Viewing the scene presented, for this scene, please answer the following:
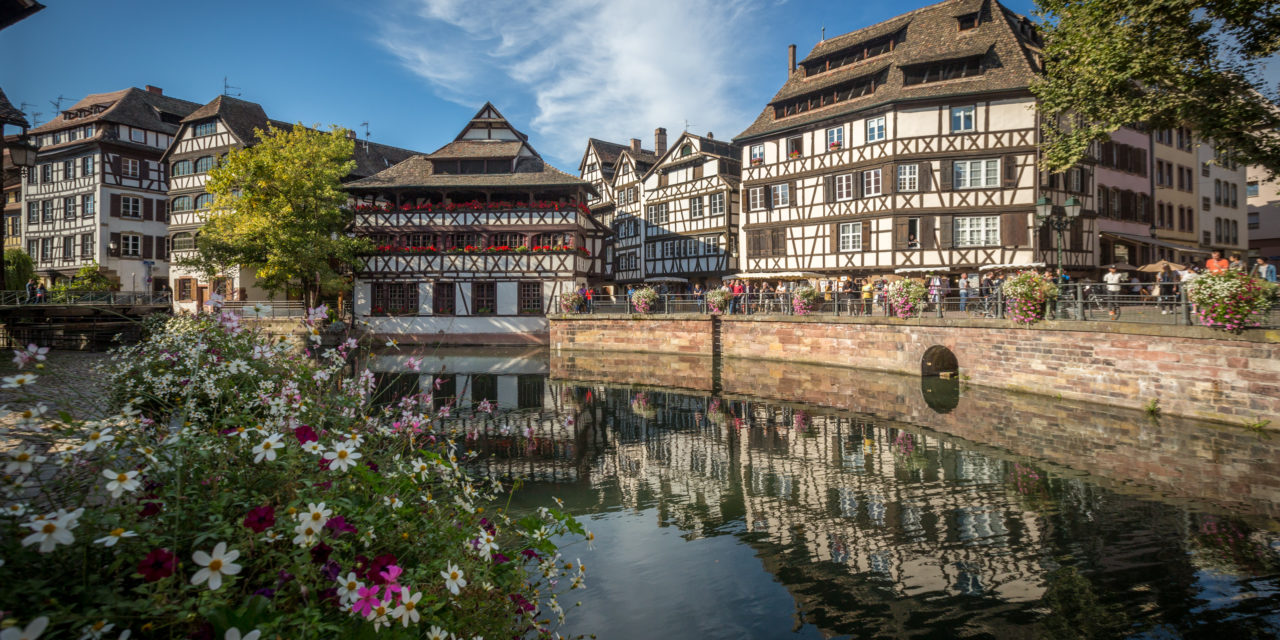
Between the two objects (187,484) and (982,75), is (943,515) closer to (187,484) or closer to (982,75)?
(187,484)

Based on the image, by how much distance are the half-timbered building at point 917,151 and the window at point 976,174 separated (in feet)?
0.14

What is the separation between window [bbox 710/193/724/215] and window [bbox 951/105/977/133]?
1455 cm

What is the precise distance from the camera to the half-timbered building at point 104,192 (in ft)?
134

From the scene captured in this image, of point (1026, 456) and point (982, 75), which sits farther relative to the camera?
point (982, 75)

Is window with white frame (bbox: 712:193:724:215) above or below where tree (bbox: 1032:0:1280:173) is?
above

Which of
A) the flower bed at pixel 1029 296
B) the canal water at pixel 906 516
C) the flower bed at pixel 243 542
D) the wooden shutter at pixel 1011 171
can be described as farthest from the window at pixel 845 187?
the flower bed at pixel 243 542

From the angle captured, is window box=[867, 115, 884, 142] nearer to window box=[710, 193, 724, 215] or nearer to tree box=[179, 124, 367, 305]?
window box=[710, 193, 724, 215]

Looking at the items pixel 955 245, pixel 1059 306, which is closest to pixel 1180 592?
pixel 1059 306

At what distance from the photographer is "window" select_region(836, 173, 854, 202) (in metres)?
30.2

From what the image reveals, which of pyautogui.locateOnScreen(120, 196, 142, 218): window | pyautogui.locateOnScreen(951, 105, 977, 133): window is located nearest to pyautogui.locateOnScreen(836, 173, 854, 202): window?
pyautogui.locateOnScreen(951, 105, 977, 133): window

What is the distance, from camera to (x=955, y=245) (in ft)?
90.7

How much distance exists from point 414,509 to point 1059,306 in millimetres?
17804

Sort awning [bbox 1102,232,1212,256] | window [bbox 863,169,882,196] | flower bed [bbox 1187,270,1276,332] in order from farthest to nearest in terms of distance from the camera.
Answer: awning [bbox 1102,232,1212,256], window [bbox 863,169,882,196], flower bed [bbox 1187,270,1276,332]

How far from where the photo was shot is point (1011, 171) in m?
26.8
